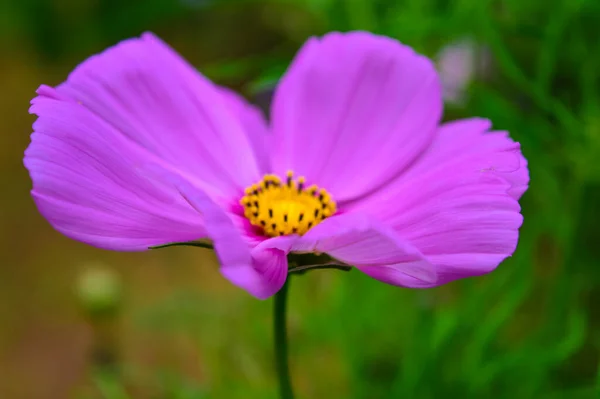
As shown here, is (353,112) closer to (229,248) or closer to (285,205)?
(285,205)

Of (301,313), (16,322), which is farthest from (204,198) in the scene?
(16,322)

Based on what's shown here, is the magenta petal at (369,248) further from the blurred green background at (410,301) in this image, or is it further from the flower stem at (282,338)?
the blurred green background at (410,301)

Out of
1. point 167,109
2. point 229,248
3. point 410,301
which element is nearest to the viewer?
point 229,248

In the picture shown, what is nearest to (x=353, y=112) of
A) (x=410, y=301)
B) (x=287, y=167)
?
(x=287, y=167)

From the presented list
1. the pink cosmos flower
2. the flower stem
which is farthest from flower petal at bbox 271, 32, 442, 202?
the flower stem

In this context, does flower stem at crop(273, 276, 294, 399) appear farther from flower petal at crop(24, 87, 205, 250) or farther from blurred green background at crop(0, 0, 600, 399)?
blurred green background at crop(0, 0, 600, 399)

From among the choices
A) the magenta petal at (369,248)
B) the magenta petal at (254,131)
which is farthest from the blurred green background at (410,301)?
the magenta petal at (369,248)
